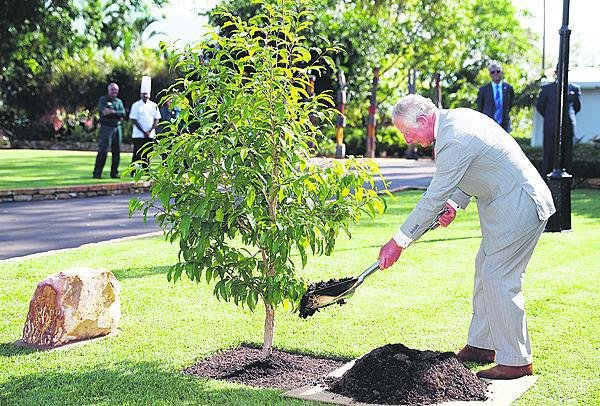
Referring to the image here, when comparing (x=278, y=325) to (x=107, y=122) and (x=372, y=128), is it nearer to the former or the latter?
(x=107, y=122)

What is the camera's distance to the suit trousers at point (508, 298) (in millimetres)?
5262

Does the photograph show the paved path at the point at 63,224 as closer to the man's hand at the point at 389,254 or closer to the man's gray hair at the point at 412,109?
the man's hand at the point at 389,254

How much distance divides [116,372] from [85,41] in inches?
1249

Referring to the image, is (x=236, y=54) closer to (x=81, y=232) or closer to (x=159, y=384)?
(x=159, y=384)

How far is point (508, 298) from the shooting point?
17.2 ft

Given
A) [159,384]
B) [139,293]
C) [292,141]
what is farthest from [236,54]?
[139,293]

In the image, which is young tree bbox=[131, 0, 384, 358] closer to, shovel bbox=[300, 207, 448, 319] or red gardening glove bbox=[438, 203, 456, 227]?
shovel bbox=[300, 207, 448, 319]

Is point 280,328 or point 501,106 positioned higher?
point 501,106

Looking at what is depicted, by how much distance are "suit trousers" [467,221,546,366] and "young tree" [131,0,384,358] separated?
0.89 m

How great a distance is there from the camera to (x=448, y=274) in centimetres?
873

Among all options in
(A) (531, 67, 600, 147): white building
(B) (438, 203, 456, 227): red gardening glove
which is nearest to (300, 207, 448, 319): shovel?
(B) (438, 203, 456, 227): red gardening glove

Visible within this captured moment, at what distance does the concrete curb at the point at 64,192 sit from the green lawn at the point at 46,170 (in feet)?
2.20

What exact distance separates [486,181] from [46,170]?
18.2 m

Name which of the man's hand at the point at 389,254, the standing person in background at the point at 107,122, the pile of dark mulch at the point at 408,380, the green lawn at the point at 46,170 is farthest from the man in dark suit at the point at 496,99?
the standing person in background at the point at 107,122
